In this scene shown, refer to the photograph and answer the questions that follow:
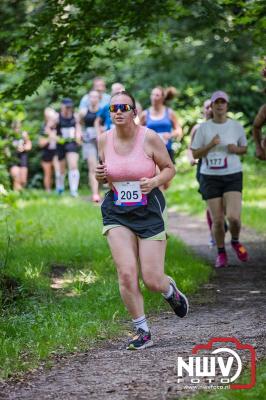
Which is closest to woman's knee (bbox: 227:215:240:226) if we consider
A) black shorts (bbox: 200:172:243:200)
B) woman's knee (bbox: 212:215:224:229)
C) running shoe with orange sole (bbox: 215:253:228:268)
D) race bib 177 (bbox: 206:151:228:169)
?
woman's knee (bbox: 212:215:224:229)

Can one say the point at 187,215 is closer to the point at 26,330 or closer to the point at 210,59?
the point at 210,59

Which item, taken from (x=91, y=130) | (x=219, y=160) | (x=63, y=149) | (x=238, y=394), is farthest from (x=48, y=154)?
(x=238, y=394)

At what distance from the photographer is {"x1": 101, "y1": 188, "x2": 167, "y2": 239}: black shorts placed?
721 cm

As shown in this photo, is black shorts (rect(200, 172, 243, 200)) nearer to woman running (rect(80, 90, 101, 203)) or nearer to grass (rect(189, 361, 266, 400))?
grass (rect(189, 361, 266, 400))

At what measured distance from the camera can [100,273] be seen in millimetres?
10406

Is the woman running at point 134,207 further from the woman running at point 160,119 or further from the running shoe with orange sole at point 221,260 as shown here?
the woman running at point 160,119

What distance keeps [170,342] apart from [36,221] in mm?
7659

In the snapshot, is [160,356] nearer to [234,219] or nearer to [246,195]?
[234,219]

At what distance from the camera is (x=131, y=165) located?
23.5 feet

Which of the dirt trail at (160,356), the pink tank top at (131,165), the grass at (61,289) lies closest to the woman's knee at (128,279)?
the dirt trail at (160,356)

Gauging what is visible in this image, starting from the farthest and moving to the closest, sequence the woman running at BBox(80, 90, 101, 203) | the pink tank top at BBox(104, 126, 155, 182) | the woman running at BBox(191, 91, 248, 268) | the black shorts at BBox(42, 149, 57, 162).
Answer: the black shorts at BBox(42, 149, 57, 162) → the woman running at BBox(80, 90, 101, 203) → the woman running at BBox(191, 91, 248, 268) → the pink tank top at BBox(104, 126, 155, 182)

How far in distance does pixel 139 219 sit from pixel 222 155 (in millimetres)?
4198

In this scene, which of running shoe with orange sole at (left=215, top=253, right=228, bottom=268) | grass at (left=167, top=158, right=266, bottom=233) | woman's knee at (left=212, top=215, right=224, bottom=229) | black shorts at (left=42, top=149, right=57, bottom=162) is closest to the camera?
woman's knee at (left=212, top=215, right=224, bottom=229)

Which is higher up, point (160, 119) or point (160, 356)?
point (160, 356)
